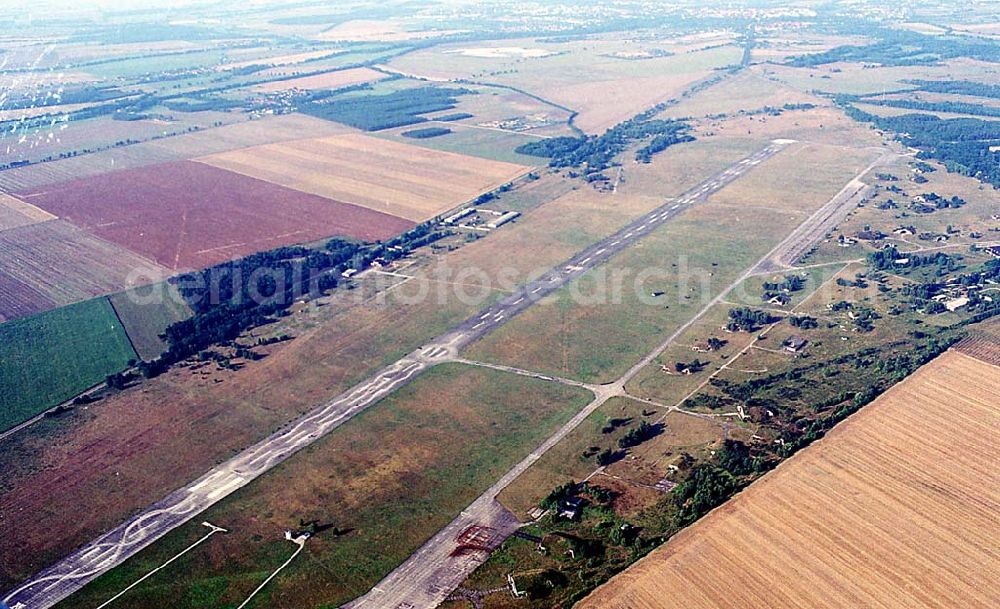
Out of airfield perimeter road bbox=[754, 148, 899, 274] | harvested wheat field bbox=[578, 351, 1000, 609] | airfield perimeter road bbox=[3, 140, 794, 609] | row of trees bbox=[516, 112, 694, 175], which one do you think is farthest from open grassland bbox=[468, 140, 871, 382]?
row of trees bbox=[516, 112, 694, 175]

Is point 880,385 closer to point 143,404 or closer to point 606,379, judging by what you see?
point 606,379

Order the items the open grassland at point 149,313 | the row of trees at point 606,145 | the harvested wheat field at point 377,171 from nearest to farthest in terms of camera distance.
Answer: the open grassland at point 149,313
the harvested wheat field at point 377,171
the row of trees at point 606,145

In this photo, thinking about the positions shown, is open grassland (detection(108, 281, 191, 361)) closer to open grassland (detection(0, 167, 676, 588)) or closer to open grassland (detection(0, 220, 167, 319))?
open grassland (detection(0, 220, 167, 319))

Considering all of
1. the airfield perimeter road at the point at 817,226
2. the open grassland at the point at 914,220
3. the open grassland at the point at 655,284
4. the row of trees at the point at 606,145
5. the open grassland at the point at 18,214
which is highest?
the open grassland at the point at 18,214

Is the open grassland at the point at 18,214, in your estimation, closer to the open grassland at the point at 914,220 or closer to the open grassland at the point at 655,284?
the open grassland at the point at 655,284

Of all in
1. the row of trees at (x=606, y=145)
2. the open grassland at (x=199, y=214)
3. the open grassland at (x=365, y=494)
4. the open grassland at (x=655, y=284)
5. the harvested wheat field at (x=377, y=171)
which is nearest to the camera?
the open grassland at (x=365, y=494)

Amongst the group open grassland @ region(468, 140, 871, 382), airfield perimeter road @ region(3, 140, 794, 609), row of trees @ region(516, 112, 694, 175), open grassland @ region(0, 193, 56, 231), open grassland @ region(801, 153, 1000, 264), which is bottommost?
open grassland @ region(801, 153, 1000, 264)

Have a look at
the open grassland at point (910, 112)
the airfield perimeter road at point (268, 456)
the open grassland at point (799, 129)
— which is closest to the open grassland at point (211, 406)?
the airfield perimeter road at point (268, 456)
